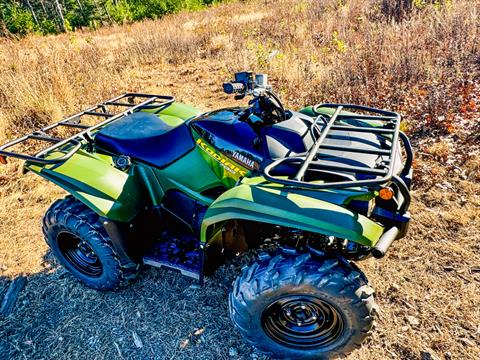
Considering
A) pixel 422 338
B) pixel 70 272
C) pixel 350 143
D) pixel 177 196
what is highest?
pixel 350 143

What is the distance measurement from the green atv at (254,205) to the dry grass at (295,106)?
0.38 metres

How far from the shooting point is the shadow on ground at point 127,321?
8.38ft

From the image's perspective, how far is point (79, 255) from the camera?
3094 mm

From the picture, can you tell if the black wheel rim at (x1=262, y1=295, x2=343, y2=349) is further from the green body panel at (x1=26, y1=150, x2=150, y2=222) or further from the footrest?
the green body panel at (x1=26, y1=150, x2=150, y2=222)

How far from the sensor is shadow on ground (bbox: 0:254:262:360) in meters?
2.55

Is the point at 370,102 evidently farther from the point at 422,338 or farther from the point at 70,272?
the point at 70,272

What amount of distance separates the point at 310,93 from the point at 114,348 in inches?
180

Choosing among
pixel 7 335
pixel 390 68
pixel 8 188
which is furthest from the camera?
pixel 390 68

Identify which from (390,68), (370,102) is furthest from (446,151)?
(390,68)

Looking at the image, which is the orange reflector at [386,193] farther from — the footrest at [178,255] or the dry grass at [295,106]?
the footrest at [178,255]

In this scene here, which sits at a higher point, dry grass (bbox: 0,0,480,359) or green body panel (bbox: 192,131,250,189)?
green body panel (bbox: 192,131,250,189)

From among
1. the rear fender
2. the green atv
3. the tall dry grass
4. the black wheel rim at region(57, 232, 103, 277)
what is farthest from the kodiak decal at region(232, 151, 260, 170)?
the tall dry grass

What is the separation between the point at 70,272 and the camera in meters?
3.10

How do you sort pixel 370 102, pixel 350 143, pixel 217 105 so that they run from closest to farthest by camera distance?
pixel 350 143, pixel 370 102, pixel 217 105
